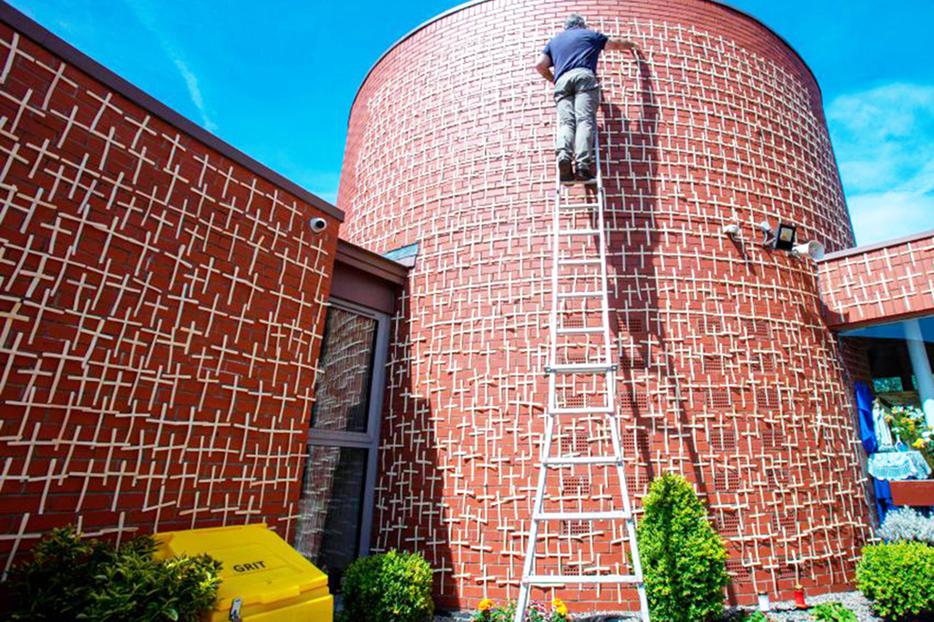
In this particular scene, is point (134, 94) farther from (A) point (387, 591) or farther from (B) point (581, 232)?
(A) point (387, 591)

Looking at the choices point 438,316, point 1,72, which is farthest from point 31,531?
point 438,316

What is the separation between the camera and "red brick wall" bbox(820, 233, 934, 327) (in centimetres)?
516

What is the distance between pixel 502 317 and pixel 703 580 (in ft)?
9.32

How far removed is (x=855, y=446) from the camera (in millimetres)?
5391

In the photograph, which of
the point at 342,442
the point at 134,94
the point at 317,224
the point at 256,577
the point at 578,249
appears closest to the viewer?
the point at 256,577

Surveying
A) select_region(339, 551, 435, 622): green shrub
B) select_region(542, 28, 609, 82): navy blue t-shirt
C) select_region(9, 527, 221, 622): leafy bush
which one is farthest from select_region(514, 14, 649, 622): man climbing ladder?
select_region(9, 527, 221, 622): leafy bush

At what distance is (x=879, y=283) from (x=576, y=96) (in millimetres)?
3796

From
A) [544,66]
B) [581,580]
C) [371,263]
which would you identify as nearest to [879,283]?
[544,66]

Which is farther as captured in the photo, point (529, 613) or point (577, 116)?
point (577, 116)

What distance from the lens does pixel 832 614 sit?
4051 mm

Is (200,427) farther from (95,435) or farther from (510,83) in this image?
(510,83)

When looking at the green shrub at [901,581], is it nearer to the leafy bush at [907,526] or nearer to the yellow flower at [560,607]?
the leafy bush at [907,526]

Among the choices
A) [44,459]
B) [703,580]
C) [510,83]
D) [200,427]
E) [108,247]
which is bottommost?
[703,580]

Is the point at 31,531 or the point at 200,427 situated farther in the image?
the point at 200,427
